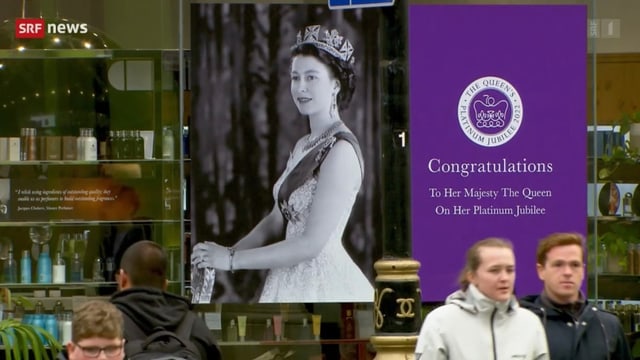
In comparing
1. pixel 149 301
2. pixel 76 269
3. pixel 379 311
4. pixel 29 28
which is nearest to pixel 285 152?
pixel 76 269

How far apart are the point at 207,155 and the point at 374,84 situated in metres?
1.63

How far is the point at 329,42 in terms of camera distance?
11969mm

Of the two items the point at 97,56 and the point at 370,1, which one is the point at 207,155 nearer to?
the point at 97,56

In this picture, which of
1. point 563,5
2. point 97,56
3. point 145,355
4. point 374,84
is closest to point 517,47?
point 563,5

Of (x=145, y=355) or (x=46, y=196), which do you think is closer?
(x=145, y=355)

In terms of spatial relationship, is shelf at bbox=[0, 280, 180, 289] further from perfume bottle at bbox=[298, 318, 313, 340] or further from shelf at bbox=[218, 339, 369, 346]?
perfume bottle at bbox=[298, 318, 313, 340]

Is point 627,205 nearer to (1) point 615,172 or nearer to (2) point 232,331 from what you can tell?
(1) point 615,172

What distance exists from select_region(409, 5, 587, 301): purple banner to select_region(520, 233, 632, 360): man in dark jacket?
15.6 feet

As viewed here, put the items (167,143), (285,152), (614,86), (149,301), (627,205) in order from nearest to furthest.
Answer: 1. (149,301)
2. (285,152)
3. (167,143)
4. (614,86)
5. (627,205)

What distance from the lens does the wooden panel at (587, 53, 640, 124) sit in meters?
12.4

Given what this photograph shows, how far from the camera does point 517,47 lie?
475 inches

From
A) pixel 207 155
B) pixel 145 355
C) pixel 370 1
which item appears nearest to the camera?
pixel 145 355

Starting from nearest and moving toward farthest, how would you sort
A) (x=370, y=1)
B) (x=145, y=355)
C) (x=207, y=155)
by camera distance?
1. (x=145, y=355)
2. (x=370, y=1)
3. (x=207, y=155)

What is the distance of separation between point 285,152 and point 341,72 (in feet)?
2.88
